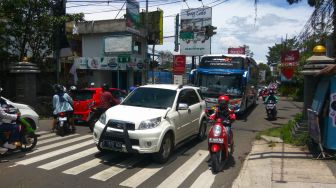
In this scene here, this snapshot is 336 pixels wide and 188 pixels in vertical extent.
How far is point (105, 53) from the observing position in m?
35.4

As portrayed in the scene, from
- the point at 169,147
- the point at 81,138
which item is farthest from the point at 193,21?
the point at 169,147

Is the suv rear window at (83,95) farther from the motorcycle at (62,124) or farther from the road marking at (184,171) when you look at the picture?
the road marking at (184,171)

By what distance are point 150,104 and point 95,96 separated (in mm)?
5941

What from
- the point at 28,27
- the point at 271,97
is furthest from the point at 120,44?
the point at 271,97

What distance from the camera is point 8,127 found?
360 inches

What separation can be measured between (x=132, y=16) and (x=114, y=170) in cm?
2755

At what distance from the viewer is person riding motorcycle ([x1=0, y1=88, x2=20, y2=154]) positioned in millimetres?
9062

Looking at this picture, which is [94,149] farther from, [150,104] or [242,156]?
[242,156]

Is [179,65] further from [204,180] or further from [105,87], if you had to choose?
[204,180]

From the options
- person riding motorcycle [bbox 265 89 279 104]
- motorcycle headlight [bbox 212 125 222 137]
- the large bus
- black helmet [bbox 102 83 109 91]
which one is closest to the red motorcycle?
motorcycle headlight [bbox 212 125 222 137]

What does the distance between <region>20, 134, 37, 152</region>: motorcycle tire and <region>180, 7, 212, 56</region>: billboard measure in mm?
25402

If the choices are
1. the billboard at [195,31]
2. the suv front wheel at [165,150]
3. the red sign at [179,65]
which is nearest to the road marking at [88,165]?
the suv front wheel at [165,150]

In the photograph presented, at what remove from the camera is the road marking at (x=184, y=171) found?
737cm

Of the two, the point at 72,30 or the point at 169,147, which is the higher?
the point at 72,30
